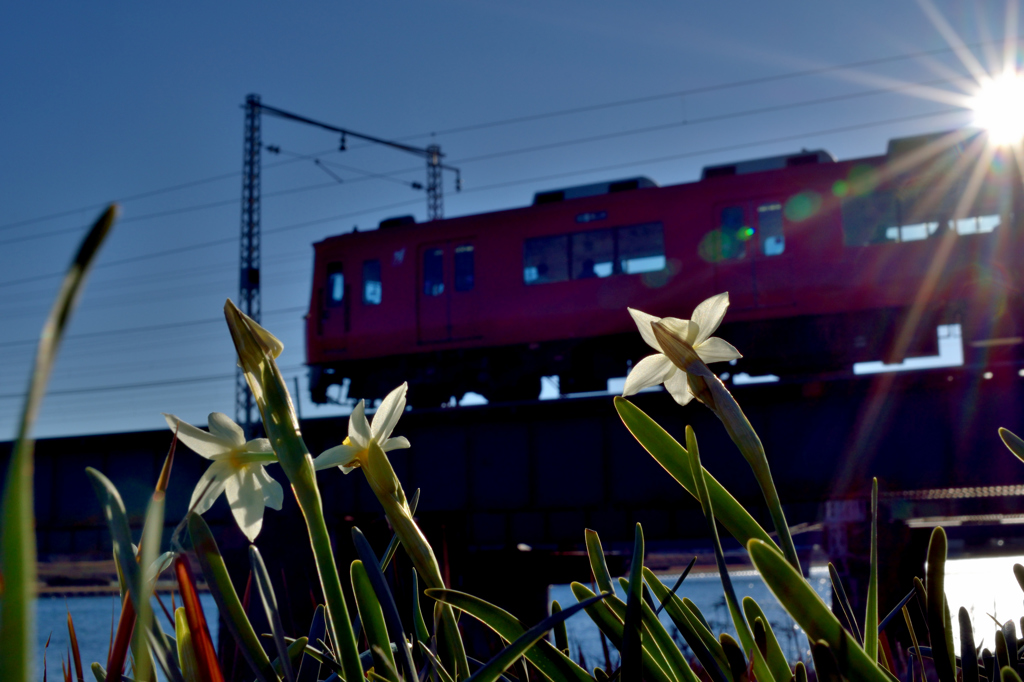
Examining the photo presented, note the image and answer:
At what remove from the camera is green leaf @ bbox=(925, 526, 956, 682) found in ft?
2.39

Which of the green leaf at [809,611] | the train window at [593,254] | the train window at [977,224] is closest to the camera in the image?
the green leaf at [809,611]

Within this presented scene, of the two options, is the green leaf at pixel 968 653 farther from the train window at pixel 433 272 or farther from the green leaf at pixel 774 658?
the train window at pixel 433 272

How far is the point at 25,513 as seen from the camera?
29 cm

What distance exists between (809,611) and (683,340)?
271 millimetres

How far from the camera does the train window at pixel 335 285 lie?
44.3ft

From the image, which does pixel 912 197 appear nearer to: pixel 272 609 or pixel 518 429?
pixel 518 429

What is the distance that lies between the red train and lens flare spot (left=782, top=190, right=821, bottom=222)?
2 centimetres

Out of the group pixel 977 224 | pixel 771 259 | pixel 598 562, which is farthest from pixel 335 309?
pixel 598 562

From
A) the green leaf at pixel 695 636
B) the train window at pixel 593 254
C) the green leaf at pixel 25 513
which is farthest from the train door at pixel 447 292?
the green leaf at pixel 25 513

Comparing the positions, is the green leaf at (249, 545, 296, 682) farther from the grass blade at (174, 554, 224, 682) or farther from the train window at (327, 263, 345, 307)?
the train window at (327, 263, 345, 307)

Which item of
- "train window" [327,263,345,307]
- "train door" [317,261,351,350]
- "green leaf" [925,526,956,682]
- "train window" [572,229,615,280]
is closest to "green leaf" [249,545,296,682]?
"green leaf" [925,526,956,682]

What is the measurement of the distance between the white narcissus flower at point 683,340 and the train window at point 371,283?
41.5 ft

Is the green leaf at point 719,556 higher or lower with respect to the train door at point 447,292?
lower

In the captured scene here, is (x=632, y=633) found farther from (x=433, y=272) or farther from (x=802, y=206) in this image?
(x=433, y=272)
